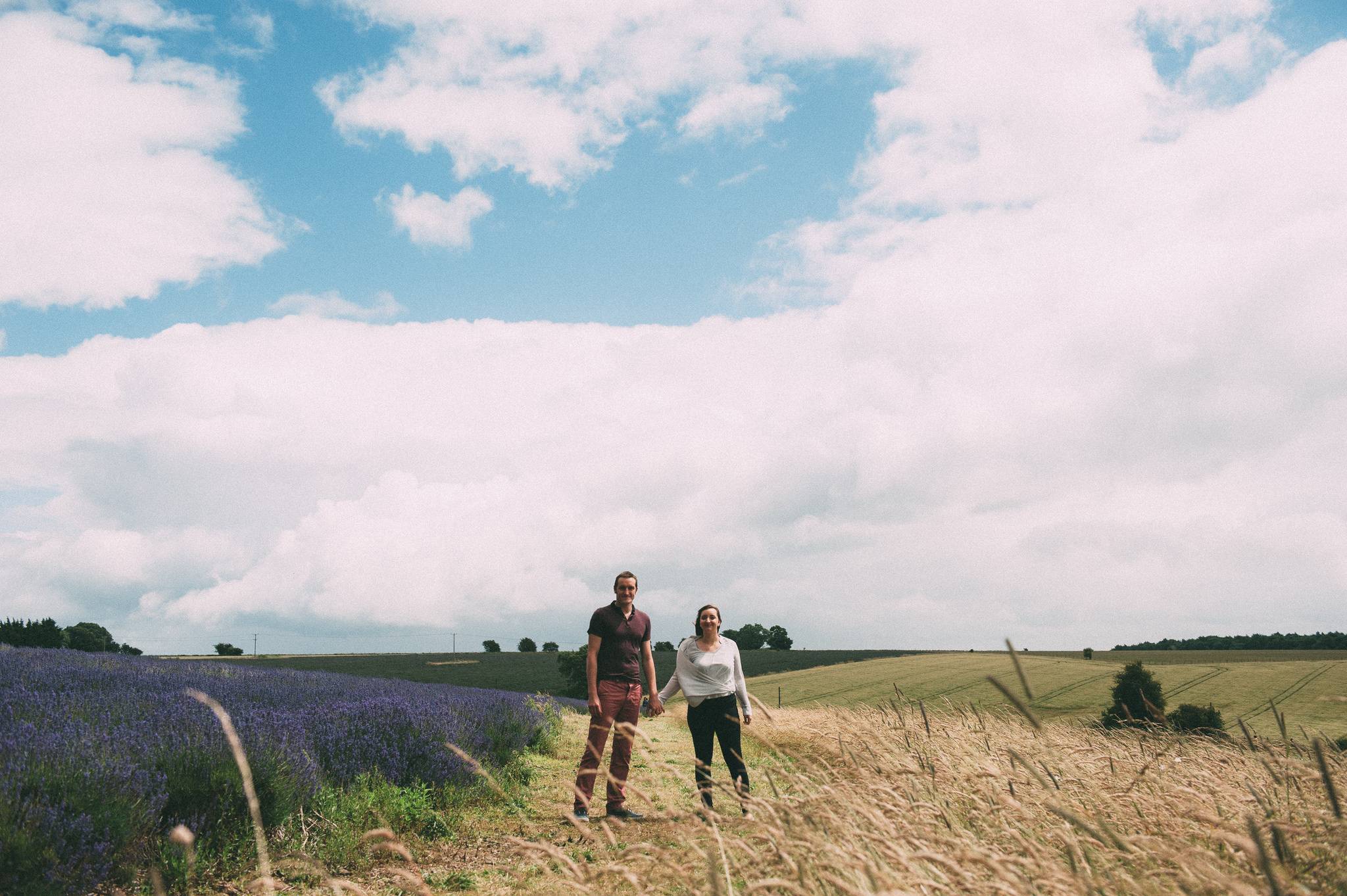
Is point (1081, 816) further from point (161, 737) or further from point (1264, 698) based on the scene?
point (1264, 698)

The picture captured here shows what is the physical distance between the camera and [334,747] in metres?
7.39

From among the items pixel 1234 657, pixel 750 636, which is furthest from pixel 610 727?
pixel 750 636

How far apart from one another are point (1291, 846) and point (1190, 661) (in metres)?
44.8

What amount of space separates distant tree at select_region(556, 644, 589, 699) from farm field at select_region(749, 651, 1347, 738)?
7511 mm

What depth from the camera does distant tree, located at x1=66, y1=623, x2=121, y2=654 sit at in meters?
35.8

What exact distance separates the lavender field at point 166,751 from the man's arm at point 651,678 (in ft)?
6.45

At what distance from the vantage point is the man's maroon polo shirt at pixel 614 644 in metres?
7.54

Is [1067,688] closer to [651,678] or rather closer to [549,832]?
[651,678]

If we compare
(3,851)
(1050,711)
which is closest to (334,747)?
(3,851)

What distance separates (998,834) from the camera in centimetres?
373

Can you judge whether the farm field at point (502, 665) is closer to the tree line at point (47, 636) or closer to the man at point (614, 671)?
the tree line at point (47, 636)

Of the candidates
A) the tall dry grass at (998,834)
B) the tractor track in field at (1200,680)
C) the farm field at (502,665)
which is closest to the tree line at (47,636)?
the farm field at (502,665)

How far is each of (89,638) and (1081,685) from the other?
140ft

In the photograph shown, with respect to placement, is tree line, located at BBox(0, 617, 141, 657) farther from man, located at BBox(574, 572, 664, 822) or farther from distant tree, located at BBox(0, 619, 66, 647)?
man, located at BBox(574, 572, 664, 822)
